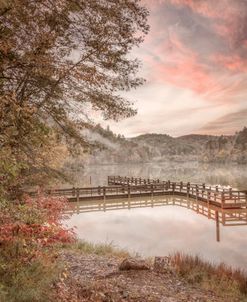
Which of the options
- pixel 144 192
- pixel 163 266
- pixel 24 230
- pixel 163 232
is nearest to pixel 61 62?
pixel 24 230

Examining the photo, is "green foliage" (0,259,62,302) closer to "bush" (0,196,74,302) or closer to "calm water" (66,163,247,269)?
"bush" (0,196,74,302)

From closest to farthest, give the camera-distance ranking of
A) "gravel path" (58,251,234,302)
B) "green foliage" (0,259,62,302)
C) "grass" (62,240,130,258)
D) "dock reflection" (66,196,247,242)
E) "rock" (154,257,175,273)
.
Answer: "green foliage" (0,259,62,302) < "gravel path" (58,251,234,302) < "rock" (154,257,175,273) < "grass" (62,240,130,258) < "dock reflection" (66,196,247,242)

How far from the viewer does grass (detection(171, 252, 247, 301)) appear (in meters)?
11.2

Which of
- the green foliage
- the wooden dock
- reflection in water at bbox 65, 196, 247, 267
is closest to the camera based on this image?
the green foliage

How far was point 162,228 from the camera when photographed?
934 inches

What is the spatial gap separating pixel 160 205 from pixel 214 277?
20.8 meters

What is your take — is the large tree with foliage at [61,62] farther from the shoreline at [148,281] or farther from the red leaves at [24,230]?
the shoreline at [148,281]

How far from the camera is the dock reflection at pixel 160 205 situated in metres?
26.7

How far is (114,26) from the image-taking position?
10.7m

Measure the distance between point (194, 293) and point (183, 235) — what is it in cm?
1152

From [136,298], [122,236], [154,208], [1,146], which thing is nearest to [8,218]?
[1,146]

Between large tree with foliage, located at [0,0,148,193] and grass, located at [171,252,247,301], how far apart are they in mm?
5961

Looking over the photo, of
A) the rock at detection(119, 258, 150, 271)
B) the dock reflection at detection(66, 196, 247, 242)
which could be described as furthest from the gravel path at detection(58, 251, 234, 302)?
the dock reflection at detection(66, 196, 247, 242)

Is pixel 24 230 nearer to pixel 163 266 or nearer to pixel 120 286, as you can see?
pixel 120 286
